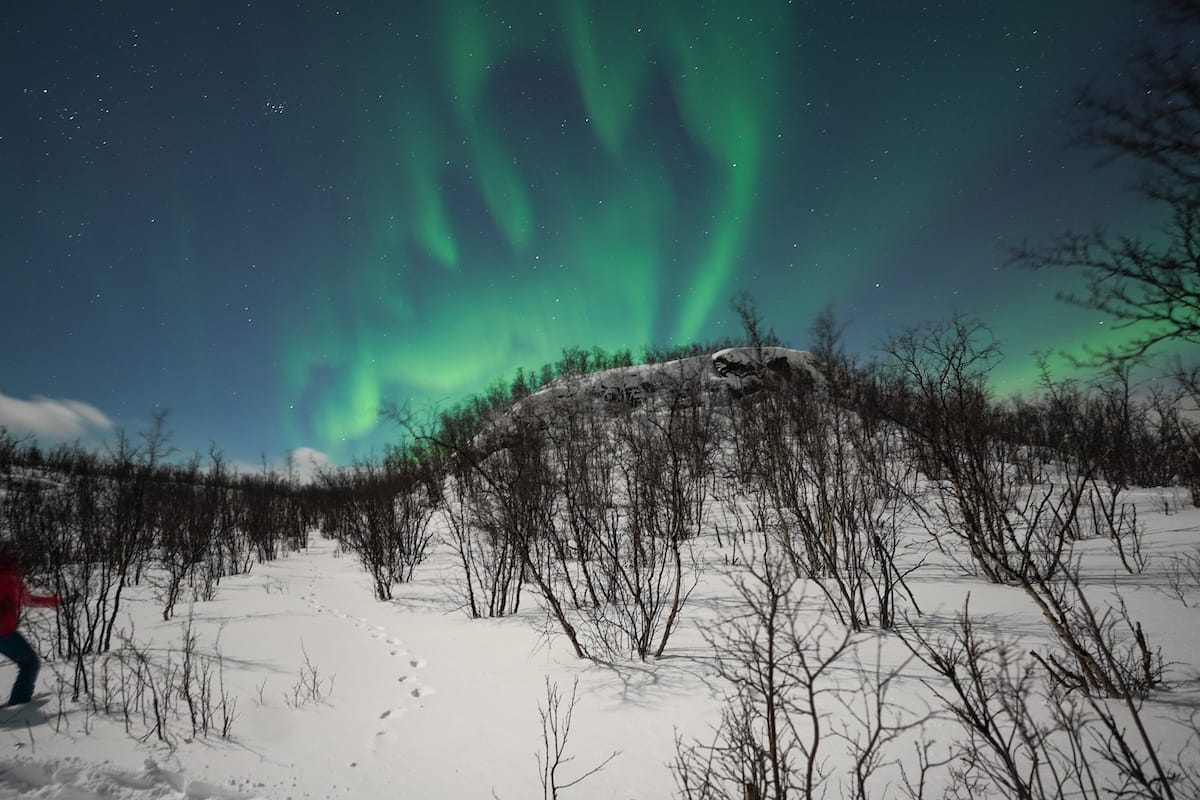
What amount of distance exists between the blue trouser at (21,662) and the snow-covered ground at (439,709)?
293 mm

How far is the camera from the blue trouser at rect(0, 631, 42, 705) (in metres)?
5.07

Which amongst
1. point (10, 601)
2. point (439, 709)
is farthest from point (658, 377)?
point (10, 601)

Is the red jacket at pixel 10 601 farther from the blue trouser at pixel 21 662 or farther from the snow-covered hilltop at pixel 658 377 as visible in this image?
the snow-covered hilltop at pixel 658 377

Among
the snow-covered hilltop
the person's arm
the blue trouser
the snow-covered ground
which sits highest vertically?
the snow-covered hilltop

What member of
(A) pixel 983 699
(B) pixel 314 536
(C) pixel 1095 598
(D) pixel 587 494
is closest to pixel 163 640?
(D) pixel 587 494

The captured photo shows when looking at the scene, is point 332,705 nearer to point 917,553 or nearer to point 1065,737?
point 1065,737

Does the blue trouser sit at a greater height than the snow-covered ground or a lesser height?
greater

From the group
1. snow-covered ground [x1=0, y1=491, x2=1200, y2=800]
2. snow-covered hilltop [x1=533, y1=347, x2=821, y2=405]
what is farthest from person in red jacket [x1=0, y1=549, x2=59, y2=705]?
snow-covered hilltop [x1=533, y1=347, x2=821, y2=405]

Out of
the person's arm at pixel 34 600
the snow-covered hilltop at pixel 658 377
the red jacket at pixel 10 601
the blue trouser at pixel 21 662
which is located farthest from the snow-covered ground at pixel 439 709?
the snow-covered hilltop at pixel 658 377

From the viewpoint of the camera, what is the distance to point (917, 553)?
1052 cm

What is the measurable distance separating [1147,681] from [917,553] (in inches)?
298

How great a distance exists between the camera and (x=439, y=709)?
5.02m

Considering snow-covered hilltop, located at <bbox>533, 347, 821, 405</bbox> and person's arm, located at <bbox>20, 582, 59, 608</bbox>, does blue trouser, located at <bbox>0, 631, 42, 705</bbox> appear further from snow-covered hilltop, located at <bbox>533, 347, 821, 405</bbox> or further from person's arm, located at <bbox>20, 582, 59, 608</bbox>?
snow-covered hilltop, located at <bbox>533, 347, 821, 405</bbox>

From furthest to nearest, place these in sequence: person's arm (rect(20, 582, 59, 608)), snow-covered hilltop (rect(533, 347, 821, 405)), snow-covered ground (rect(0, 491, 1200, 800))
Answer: snow-covered hilltop (rect(533, 347, 821, 405)) → person's arm (rect(20, 582, 59, 608)) → snow-covered ground (rect(0, 491, 1200, 800))
